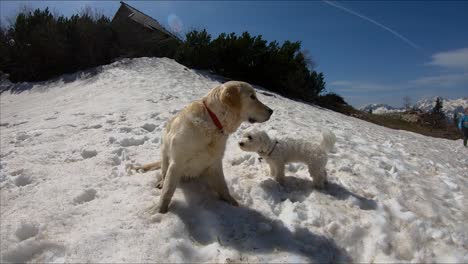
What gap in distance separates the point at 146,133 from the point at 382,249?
4.93 m

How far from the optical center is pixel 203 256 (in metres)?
2.81

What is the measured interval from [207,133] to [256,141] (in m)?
1.30

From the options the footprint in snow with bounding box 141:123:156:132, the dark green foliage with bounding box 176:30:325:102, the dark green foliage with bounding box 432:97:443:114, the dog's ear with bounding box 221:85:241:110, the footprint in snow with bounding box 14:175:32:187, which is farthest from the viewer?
the dark green foliage with bounding box 432:97:443:114

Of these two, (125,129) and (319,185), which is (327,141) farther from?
(125,129)

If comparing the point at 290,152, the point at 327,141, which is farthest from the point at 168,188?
the point at 327,141

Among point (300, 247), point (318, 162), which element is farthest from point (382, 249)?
point (318, 162)

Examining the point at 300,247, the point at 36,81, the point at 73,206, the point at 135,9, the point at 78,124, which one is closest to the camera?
the point at 300,247

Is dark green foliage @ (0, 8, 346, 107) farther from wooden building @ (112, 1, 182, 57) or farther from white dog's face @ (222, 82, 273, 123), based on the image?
white dog's face @ (222, 82, 273, 123)

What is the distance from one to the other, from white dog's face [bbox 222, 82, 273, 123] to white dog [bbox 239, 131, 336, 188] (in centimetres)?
77

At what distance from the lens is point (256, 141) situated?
455 centimetres

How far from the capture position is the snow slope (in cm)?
293

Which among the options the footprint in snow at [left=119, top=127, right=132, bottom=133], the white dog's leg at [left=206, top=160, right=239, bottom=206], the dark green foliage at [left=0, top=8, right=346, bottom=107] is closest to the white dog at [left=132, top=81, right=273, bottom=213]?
the white dog's leg at [left=206, top=160, right=239, bottom=206]

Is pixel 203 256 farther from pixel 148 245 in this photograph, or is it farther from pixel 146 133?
pixel 146 133

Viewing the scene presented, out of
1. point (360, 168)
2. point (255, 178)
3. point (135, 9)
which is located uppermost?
point (135, 9)
